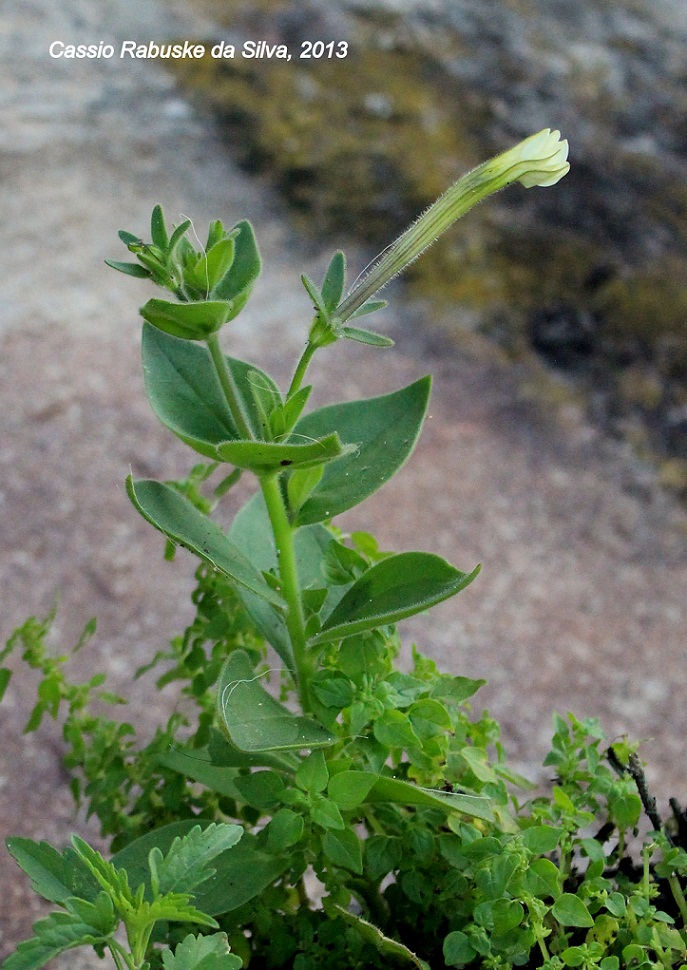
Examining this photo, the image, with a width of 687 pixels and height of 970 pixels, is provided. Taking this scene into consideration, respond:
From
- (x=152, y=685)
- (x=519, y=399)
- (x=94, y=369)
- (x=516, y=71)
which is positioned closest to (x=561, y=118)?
(x=516, y=71)

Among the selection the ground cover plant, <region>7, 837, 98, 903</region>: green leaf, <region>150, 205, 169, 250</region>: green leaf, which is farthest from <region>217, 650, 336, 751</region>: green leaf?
<region>150, 205, 169, 250</region>: green leaf

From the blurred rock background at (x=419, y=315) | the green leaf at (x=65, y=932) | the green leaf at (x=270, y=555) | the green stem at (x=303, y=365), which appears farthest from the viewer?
the blurred rock background at (x=419, y=315)

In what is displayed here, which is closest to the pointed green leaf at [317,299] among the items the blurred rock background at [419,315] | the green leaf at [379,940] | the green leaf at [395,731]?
the green leaf at [395,731]

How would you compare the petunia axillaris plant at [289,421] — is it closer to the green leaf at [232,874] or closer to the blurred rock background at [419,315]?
the green leaf at [232,874]

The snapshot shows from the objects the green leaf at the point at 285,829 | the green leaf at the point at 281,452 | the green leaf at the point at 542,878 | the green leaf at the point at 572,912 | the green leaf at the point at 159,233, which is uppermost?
the green leaf at the point at 159,233

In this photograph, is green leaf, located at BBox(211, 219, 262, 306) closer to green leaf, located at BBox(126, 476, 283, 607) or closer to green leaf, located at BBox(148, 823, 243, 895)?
green leaf, located at BBox(126, 476, 283, 607)

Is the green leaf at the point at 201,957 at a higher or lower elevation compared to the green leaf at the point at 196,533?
lower

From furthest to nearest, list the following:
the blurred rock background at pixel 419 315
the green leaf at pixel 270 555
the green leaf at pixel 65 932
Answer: the blurred rock background at pixel 419 315 < the green leaf at pixel 270 555 < the green leaf at pixel 65 932

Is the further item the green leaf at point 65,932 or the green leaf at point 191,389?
the green leaf at point 191,389
